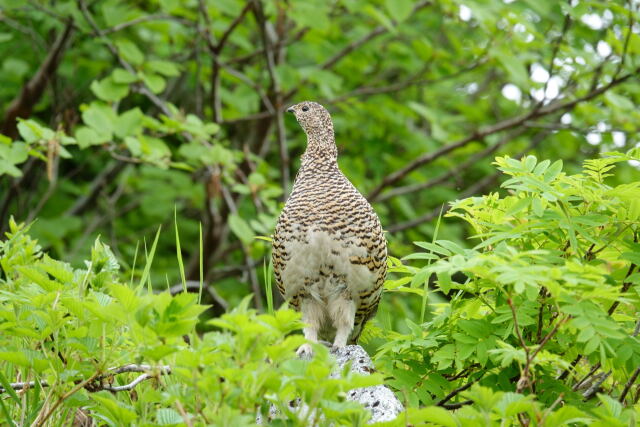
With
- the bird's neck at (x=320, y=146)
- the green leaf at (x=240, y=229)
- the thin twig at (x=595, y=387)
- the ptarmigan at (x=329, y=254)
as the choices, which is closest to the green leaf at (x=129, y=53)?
the green leaf at (x=240, y=229)

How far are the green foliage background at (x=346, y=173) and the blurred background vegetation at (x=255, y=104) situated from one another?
0.03 metres

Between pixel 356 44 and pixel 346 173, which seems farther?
pixel 346 173

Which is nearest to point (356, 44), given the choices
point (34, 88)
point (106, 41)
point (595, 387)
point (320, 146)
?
point (106, 41)

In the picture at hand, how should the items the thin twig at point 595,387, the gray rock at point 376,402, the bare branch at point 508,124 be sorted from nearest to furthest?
the gray rock at point 376,402 → the thin twig at point 595,387 → the bare branch at point 508,124

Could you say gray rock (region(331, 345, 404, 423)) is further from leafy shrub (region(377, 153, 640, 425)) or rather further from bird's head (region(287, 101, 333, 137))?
bird's head (region(287, 101, 333, 137))

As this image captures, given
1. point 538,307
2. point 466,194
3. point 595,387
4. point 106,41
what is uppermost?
point 106,41

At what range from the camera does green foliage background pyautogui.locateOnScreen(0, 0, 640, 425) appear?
2443mm

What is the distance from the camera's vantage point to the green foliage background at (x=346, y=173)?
2.44 m

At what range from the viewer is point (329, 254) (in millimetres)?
3604

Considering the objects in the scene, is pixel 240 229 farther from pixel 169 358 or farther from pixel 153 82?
pixel 169 358

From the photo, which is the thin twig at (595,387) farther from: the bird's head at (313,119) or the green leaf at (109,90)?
the green leaf at (109,90)

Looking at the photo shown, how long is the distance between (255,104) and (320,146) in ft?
14.3

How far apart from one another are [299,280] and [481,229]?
85cm

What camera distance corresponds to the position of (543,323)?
302 cm
